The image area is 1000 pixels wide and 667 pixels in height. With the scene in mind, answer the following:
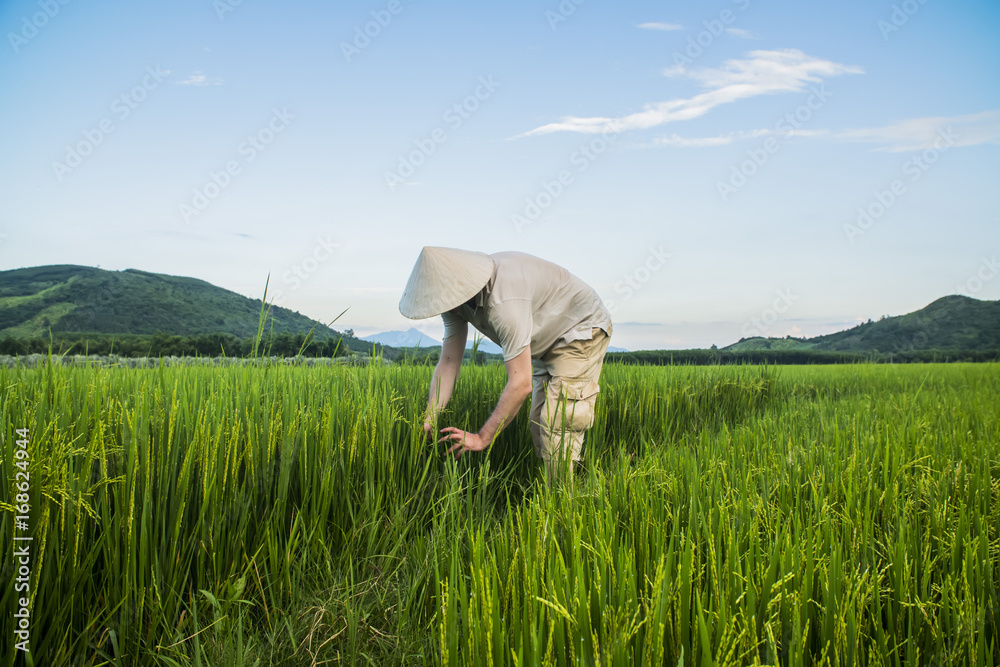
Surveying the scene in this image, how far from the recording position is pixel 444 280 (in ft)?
8.18

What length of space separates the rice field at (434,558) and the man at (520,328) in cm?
46

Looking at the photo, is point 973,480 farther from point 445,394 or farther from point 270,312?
point 270,312

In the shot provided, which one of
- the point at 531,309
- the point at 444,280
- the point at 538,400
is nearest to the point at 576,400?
the point at 538,400

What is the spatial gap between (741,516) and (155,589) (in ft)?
5.13

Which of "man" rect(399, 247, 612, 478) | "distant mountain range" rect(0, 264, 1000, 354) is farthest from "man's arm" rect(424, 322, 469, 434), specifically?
"distant mountain range" rect(0, 264, 1000, 354)

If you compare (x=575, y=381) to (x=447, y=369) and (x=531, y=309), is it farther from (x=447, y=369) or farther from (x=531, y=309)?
(x=447, y=369)

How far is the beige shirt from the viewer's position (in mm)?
2521

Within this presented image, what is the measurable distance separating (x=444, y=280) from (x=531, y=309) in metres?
0.49

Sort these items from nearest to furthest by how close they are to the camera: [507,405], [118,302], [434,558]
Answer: [434,558]
[507,405]
[118,302]

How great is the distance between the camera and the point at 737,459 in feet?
7.83

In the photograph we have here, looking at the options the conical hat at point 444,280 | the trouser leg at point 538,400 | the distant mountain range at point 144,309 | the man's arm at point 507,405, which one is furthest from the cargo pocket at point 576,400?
the distant mountain range at point 144,309

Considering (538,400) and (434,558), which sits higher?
(538,400)

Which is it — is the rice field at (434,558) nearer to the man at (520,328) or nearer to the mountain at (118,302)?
the man at (520,328)

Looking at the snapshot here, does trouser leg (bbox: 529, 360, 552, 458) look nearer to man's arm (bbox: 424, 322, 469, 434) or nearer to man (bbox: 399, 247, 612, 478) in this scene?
man (bbox: 399, 247, 612, 478)
